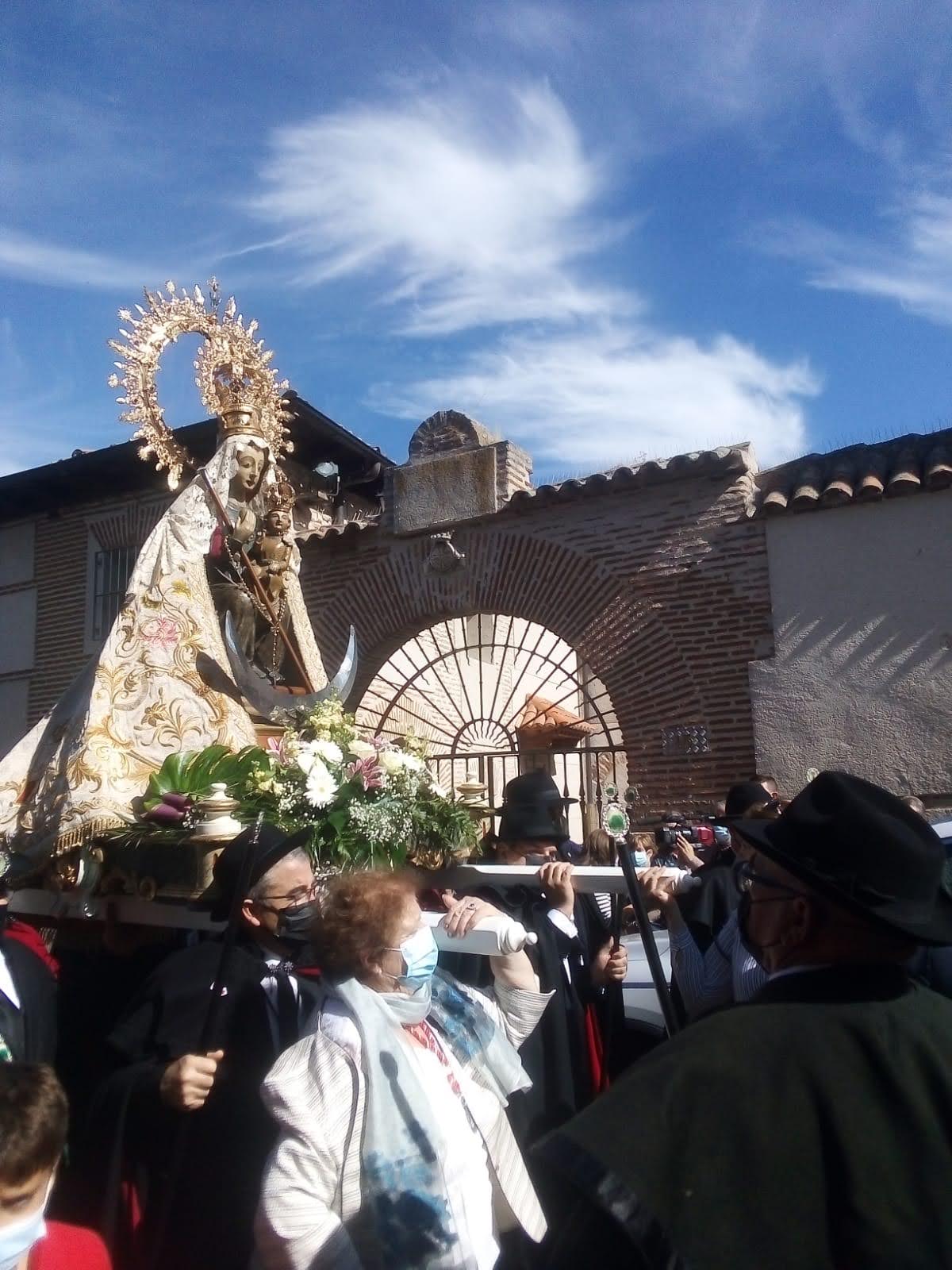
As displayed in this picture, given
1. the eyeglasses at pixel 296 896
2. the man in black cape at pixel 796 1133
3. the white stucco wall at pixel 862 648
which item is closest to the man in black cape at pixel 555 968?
the eyeglasses at pixel 296 896

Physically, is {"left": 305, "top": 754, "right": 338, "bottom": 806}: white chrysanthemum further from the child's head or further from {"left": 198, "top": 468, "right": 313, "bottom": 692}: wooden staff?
{"left": 198, "top": 468, "right": 313, "bottom": 692}: wooden staff

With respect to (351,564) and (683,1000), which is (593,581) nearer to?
(351,564)

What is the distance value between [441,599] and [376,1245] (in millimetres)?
7501

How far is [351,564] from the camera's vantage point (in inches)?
380

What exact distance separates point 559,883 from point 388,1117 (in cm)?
87

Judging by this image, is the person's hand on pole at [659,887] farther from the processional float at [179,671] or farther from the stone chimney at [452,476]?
the stone chimney at [452,476]

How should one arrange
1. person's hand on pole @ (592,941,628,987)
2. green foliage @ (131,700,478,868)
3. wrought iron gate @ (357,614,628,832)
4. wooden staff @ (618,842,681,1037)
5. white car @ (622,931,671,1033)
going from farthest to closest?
wrought iron gate @ (357,614,628,832) → white car @ (622,931,671,1033) → person's hand on pole @ (592,941,628,987) → green foliage @ (131,700,478,868) → wooden staff @ (618,842,681,1037)

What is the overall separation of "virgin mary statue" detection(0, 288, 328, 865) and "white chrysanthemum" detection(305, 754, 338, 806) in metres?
0.75

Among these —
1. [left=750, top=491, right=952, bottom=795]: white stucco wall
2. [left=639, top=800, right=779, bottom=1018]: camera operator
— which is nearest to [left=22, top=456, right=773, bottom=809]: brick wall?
[left=750, top=491, right=952, bottom=795]: white stucco wall

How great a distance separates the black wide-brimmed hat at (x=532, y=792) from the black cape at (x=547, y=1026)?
43 cm

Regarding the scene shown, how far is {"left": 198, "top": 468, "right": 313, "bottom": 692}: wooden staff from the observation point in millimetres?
4453

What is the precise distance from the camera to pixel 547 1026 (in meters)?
3.01

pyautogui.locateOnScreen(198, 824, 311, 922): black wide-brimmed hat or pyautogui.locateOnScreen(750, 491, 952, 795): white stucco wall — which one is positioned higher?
pyautogui.locateOnScreen(750, 491, 952, 795): white stucco wall

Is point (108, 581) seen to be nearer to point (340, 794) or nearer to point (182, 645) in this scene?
point (182, 645)
